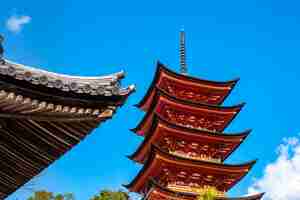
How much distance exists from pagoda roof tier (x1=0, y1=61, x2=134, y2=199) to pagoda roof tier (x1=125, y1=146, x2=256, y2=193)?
2093cm

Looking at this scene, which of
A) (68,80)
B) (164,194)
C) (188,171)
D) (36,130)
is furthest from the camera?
(188,171)

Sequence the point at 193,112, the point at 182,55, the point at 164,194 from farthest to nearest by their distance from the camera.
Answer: the point at 182,55
the point at 193,112
the point at 164,194

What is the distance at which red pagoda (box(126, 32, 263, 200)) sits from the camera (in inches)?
1066

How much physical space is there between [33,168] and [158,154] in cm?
2069

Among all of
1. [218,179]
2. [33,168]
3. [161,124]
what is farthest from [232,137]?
[33,168]

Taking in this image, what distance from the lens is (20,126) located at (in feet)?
16.8

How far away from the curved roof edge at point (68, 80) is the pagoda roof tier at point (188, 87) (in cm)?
2596

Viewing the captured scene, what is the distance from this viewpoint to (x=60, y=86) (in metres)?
4.73

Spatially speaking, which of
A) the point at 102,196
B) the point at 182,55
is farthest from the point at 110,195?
the point at 182,55

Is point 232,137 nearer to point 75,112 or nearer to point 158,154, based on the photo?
point 158,154

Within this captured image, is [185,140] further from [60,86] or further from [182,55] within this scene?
[60,86]

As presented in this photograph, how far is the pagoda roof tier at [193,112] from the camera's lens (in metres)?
29.7

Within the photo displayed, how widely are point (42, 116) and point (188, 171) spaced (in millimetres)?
23062

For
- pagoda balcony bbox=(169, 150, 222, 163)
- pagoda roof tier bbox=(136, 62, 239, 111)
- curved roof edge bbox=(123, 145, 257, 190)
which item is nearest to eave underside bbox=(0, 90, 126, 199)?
curved roof edge bbox=(123, 145, 257, 190)
